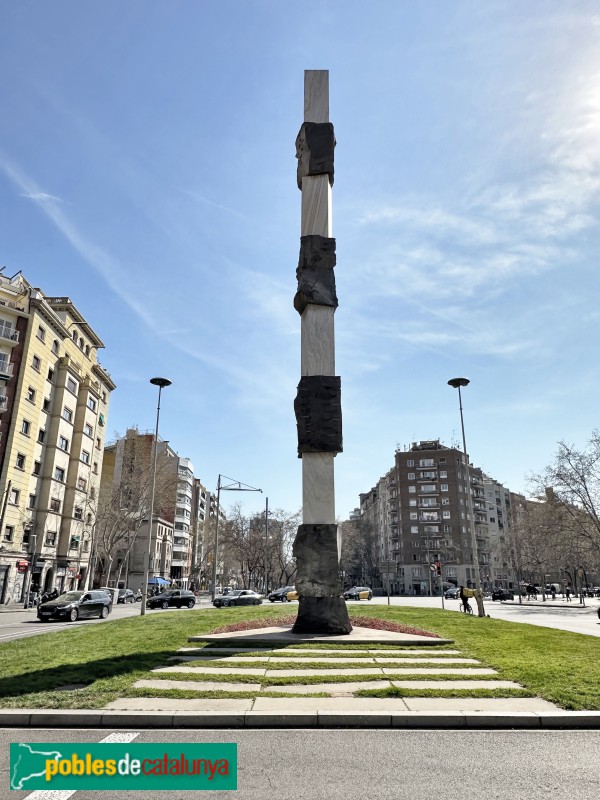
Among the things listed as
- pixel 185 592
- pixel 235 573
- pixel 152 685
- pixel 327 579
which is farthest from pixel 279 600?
pixel 235 573

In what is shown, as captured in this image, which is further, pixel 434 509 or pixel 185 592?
pixel 434 509

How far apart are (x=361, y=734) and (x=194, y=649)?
6453 mm

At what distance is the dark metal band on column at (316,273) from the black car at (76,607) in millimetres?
19651

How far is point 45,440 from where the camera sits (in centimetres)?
4947

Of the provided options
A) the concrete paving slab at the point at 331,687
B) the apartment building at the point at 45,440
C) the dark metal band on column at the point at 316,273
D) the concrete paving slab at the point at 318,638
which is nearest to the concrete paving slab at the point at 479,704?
the concrete paving slab at the point at 331,687

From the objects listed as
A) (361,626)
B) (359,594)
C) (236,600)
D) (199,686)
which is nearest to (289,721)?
(199,686)

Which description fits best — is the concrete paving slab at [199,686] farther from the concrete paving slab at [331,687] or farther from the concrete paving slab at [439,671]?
the concrete paving slab at [439,671]

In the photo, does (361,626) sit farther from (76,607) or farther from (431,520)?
(431,520)

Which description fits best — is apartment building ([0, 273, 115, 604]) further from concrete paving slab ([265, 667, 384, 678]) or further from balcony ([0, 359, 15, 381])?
concrete paving slab ([265, 667, 384, 678])

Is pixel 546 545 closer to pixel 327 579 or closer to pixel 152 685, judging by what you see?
pixel 327 579

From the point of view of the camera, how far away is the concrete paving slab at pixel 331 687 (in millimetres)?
8477

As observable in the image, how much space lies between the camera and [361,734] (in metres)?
6.73

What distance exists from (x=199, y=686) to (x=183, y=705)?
4.13 feet

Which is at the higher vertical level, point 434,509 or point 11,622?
point 434,509
